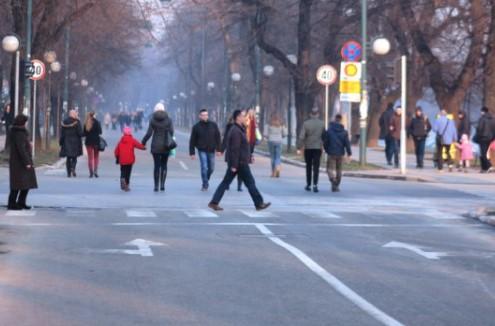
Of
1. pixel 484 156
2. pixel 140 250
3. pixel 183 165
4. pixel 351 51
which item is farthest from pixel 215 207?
pixel 183 165

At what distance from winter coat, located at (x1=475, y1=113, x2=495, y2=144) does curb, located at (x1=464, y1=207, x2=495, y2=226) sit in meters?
14.4

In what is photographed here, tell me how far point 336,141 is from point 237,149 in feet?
20.4

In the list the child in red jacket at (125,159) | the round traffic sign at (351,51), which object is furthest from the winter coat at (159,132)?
the round traffic sign at (351,51)

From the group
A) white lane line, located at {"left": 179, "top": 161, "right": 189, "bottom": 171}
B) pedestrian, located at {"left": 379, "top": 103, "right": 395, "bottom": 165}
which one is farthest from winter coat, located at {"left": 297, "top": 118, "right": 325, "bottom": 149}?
pedestrian, located at {"left": 379, "top": 103, "right": 395, "bottom": 165}

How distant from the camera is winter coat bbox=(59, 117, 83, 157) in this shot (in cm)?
3062

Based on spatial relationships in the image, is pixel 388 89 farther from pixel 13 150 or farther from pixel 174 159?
pixel 13 150

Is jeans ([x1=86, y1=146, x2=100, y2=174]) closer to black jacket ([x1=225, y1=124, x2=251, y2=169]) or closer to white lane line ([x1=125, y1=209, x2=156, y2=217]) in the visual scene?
white lane line ([x1=125, y1=209, x2=156, y2=217])

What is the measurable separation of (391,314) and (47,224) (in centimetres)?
869

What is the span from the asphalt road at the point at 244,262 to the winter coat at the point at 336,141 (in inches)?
83.4

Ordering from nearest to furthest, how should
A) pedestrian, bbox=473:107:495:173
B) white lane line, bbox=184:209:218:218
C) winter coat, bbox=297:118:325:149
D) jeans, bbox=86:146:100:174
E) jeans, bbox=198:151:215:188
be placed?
1. white lane line, bbox=184:209:218:218
2. jeans, bbox=198:151:215:188
3. winter coat, bbox=297:118:325:149
4. jeans, bbox=86:146:100:174
5. pedestrian, bbox=473:107:495:173

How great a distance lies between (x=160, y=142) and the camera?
25.7 m

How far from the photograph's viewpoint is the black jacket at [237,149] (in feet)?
65.5

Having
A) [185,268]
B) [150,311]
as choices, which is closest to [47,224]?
[185,268]

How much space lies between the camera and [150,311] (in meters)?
9.81
